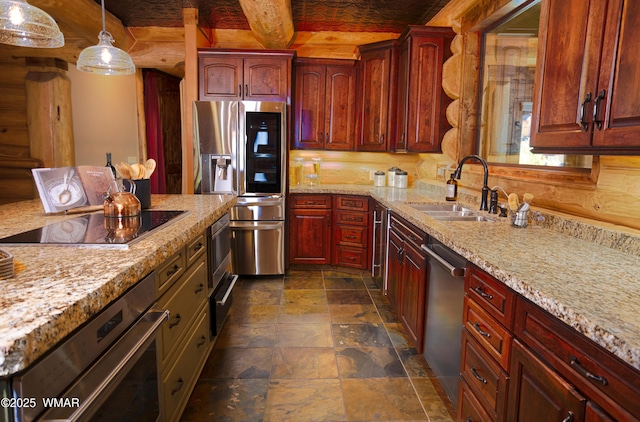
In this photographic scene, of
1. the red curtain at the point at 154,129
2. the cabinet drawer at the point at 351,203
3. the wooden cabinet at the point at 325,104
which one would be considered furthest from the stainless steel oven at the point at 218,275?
the red curtain at the point at 154,129

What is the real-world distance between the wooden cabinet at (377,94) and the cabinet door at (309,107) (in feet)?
1.41

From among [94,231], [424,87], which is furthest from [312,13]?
[94,231]

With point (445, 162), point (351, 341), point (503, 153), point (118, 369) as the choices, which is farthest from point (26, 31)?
point (445, 162)

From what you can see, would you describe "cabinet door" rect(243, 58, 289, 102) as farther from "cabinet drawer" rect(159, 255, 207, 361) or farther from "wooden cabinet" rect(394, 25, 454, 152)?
"cabinet drawer" rect(159, 255, 207, 361)

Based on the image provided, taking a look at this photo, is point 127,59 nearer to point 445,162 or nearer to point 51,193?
point 51,193

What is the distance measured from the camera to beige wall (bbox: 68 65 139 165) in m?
4.94

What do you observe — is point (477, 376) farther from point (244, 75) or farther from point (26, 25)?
point (244, 75)

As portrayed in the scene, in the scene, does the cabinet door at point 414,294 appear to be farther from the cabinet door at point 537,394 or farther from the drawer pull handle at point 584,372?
the drawer pull handle at point 584,372

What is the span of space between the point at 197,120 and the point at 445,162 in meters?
2.45

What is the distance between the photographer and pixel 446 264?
1.86 metres

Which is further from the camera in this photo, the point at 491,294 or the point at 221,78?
the point at 221,78

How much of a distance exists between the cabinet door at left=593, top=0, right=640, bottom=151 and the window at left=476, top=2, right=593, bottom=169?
3.59ft

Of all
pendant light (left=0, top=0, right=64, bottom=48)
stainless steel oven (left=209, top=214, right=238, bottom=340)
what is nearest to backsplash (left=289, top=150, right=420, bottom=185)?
stainless steel oven (left=209, top=214, right=238, bottom=340)

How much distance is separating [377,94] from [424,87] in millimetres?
592
